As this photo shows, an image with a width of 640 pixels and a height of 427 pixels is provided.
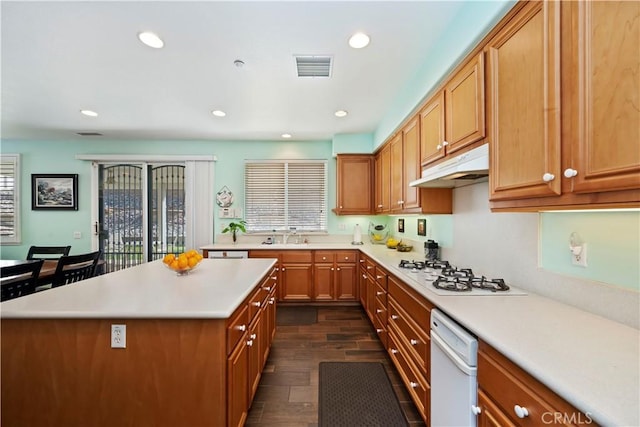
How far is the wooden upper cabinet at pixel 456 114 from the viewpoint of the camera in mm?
1525

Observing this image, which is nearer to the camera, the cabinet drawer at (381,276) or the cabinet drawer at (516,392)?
the cabinet drawer at (516,392)

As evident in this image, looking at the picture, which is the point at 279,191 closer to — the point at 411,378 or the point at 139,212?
the point at 139,212

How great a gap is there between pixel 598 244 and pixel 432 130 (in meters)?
1.33

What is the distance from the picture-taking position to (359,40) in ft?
6.36

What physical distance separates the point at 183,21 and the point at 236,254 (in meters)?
2.94

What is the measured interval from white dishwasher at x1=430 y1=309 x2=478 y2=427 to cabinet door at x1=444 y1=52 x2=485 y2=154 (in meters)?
1.09

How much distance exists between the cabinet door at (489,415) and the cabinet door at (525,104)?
0.86m

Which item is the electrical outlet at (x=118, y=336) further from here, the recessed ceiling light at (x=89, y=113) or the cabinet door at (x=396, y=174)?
the recessed ceiling light at (x=89, y=113)

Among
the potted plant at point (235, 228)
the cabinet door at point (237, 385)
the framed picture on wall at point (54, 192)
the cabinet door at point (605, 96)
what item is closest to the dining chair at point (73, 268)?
the potted plant at point (235, 228)

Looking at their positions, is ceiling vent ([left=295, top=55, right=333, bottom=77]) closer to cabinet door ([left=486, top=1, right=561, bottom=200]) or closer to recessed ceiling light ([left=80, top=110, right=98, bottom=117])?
cabinet door ([left=486, top=1, right=561, bottom=200])

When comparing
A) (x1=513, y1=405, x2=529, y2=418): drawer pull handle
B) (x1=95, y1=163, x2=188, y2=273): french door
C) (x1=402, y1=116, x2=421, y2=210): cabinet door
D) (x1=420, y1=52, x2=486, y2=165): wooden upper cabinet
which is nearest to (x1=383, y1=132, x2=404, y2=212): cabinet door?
(x1=402, y1=116, x2=421, y2=210): cabinet door

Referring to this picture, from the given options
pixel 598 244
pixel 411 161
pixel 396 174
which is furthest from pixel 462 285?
pixel 396 174

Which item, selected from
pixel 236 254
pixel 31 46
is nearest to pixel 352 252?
pixel 236 254

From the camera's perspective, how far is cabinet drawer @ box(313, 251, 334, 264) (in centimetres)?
394
